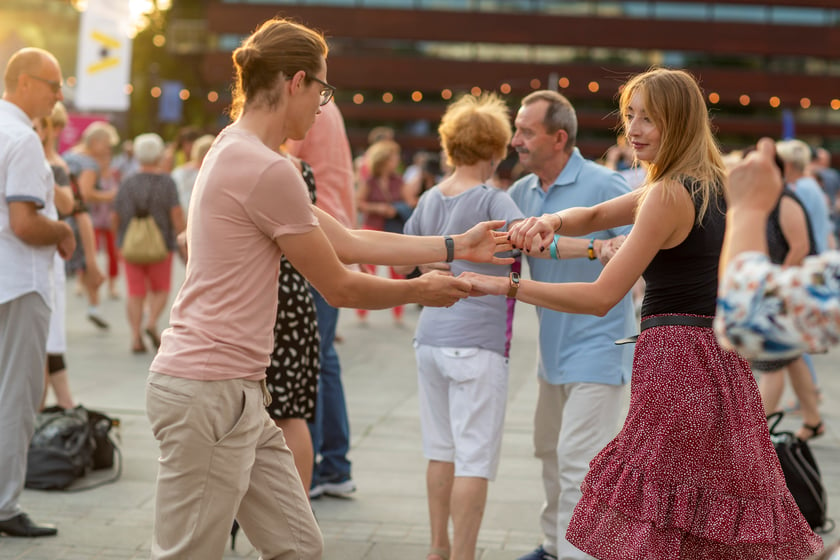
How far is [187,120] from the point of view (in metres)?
65.7

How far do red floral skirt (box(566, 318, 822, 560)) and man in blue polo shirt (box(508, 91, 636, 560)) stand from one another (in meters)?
1.12

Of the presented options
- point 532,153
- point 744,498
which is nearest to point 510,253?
point 532,153

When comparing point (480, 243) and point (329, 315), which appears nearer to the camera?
point (480, 243)

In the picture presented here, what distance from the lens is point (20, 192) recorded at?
211 inches

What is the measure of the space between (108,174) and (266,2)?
46686 mm

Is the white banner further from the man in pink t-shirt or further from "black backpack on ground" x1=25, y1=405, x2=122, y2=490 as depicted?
the man in pink t-shirt

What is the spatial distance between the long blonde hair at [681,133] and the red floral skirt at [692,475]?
1.64ft

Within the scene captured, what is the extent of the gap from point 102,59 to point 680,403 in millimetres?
10095

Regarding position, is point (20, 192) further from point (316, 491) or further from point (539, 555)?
point (539, 555)

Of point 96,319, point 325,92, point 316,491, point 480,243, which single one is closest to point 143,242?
point 96,319

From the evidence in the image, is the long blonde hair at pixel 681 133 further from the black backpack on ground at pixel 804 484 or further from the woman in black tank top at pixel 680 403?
the black backpack on ground at pixel 804 484

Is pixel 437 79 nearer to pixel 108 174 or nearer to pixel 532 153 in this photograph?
pixel 108 174

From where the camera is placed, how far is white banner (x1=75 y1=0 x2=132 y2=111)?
1226 centimetres

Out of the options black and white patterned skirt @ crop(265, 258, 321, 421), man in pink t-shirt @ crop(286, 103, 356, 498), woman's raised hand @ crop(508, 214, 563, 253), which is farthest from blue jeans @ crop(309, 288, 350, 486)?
woman's raised hand @ crop(508, 214, 563, 253)
